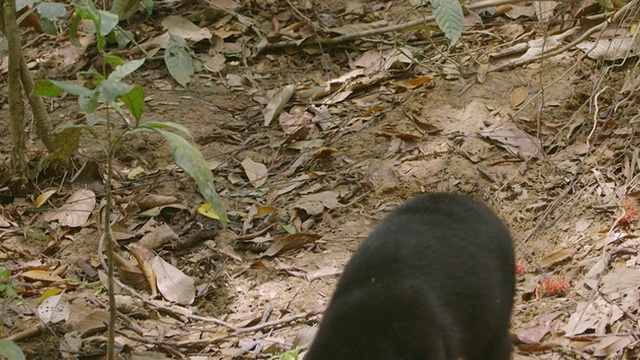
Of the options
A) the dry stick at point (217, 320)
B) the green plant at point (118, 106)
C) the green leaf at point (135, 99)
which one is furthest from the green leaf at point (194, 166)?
the dry stick at point (217, 320)

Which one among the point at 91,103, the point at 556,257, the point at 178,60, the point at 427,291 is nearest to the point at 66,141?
the point at 91,103

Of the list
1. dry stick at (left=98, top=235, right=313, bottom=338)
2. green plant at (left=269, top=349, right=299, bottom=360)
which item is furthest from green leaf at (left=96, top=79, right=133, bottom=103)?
dry stick at (left=98, top=235, right=313, bottom=338)

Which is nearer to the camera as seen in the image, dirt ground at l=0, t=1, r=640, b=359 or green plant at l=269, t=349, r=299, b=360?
green plant at l=269, t=349, r=299, b=360

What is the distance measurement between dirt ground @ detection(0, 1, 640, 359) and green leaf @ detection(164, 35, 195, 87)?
0.41 ft

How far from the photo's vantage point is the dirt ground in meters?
3.97

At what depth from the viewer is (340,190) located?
506 cm

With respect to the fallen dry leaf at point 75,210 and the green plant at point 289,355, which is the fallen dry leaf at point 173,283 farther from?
the green plant at point 289,355

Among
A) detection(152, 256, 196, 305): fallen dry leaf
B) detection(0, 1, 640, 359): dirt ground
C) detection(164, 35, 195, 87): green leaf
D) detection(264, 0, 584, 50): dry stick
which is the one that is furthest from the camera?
detection(164, 35, 195, 87): green leaf

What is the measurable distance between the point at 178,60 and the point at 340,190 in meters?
1.77

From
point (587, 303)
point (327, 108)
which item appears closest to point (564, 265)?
point (587, 303)

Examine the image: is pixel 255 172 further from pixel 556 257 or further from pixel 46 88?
pixel 46 88

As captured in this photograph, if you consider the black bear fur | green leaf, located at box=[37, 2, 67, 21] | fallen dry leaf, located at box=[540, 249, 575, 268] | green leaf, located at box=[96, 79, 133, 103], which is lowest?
fallen dry leaf, located at box=[540, 249, 575, 268]

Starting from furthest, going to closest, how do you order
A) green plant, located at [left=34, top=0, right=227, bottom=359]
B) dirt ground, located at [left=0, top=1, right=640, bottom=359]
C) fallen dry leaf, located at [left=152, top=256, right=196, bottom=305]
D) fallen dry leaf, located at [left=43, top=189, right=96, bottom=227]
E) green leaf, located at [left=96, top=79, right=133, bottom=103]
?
fallen dry leaf, located at [left=43, top=189, right=96, bottom=227]
fallen dry leaf, located at [left=152, top=256, right=196, bottom=305]
dirt ground, located at [left=0, top=1, right=640, bottom=359]
green plant, located at [left=34, top=0, right=227, bottom=359]
green leaf, located at [left=96, top=79, right=133, bottom=103]

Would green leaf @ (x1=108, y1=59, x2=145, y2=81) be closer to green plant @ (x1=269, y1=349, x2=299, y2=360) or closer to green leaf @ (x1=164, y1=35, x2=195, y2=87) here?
green plant @ (x1=269, y1=349, x2=299, y2=360)
